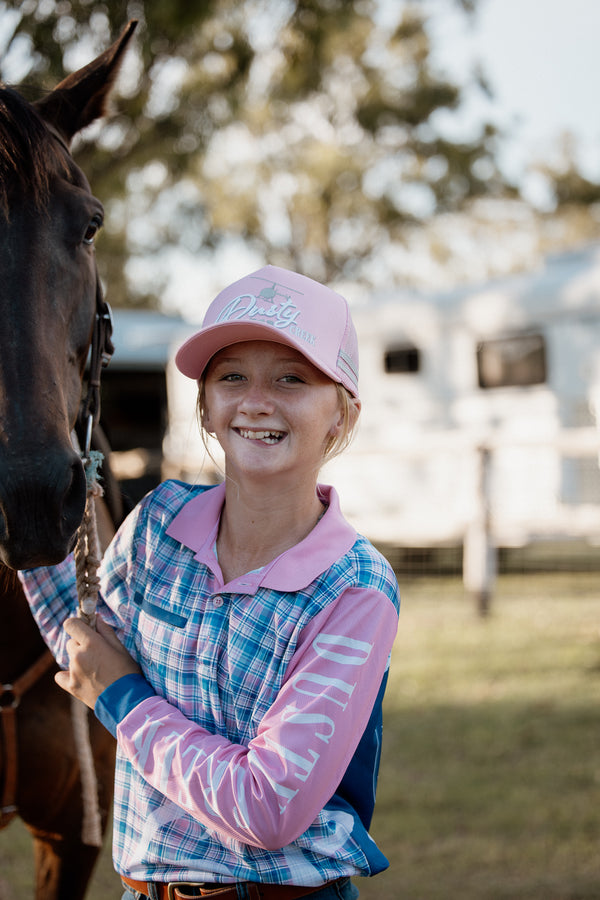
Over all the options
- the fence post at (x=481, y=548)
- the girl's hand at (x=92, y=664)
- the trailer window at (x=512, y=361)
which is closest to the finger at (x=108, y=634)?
the girl's hand at (x=92, y=664)

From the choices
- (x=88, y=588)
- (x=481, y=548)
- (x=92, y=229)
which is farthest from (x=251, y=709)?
(x=481, y=548)

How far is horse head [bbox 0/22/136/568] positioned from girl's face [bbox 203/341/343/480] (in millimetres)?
311

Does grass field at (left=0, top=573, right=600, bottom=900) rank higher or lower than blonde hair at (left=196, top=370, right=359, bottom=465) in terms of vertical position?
lower

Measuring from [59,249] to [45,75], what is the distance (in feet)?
16.2

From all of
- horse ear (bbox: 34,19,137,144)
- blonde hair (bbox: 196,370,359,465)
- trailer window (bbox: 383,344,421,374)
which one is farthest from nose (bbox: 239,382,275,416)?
trailer window (bbox: 383,344,421,374)

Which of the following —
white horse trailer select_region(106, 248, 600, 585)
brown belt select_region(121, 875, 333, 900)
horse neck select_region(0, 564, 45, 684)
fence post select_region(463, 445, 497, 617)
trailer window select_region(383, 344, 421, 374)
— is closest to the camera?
brown belt select_region(121, 875, 333, 900)

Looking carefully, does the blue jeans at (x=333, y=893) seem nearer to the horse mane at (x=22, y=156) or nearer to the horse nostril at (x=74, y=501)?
the horse nostril at (x=74, y=501)

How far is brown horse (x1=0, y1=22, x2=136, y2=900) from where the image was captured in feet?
4.86

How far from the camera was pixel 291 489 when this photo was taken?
5.13 ft

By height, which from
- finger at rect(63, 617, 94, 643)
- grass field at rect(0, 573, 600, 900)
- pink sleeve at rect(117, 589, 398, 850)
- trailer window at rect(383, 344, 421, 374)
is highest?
trailer window at rect(383, 344, 421, 374)

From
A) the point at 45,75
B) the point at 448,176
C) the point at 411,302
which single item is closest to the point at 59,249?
the point at 45,75

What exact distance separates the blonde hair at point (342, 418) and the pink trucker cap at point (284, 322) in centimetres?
2

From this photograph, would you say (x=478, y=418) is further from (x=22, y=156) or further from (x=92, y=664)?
(x=92, y=664)

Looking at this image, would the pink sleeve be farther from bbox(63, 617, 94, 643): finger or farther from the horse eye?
the horse eye
